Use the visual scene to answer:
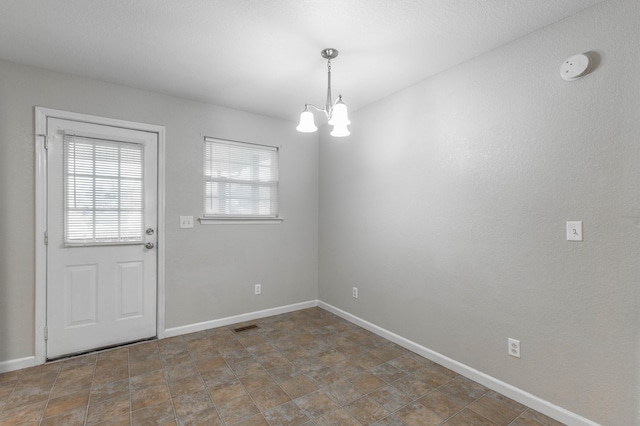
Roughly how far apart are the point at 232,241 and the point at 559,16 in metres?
3.28

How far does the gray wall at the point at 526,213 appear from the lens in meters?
1.65

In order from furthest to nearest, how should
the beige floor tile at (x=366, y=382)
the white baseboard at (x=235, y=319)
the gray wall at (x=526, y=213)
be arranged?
the white baseboard at (x=235, y=319), the beige floor tile at (x=366, y=382), the gray wall at (x=526, y=213)

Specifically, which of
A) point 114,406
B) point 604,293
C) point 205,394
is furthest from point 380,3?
point 114,406

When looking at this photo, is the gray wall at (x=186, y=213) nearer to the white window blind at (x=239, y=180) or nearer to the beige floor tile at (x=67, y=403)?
the white window blind at (x=239, y=180)

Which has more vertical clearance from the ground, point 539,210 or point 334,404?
point 539,210

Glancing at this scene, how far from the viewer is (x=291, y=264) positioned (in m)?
3.87

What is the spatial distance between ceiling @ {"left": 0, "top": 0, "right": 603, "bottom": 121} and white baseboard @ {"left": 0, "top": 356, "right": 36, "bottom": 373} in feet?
7.76

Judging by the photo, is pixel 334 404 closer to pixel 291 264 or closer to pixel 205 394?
pixel 205 394

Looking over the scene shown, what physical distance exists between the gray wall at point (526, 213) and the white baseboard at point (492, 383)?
48 millimetres

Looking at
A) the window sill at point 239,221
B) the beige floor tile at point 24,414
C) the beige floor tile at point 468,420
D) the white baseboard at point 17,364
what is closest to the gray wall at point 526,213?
the beige floor tile at point 468,420

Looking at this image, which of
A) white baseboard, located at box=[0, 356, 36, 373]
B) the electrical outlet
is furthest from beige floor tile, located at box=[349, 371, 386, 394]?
white baseboard, located at box=[0, 356, 36, 373]

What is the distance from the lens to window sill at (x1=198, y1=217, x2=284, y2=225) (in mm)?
3281

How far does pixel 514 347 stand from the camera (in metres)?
2.06

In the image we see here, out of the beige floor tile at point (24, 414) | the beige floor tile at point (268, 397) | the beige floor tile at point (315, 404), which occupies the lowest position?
the beige floor tile at point (315, 404)
